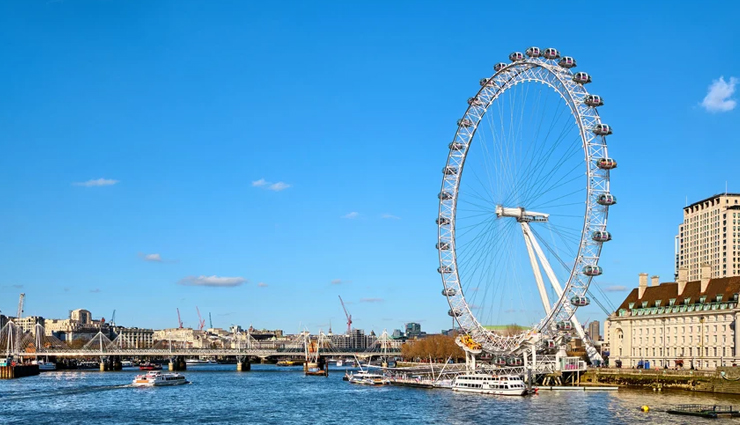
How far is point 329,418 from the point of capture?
2904 inches

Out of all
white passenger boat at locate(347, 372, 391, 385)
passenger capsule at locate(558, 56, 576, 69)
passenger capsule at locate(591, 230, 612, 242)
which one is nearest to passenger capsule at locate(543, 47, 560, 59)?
passenger capsule at locate(558, 56, 576, 69)

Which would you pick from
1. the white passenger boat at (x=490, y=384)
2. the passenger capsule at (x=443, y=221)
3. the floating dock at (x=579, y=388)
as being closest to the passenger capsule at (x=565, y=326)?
the white passenger boat at (x=490, y=384)

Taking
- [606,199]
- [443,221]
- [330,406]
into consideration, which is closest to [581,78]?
[606,199]

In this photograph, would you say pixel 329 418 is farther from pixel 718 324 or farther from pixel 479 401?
pixel 718 324

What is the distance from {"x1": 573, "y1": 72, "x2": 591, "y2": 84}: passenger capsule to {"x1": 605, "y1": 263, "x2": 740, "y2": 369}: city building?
28264 millimetres

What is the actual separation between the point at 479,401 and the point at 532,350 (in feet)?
53.5

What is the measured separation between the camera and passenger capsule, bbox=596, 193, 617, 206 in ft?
276

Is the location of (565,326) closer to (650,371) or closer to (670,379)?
(670,379)

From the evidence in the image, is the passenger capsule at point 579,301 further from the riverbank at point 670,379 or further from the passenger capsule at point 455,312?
the passenger capsule at point 455,312

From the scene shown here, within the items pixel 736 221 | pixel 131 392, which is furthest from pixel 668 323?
pixel 736 221

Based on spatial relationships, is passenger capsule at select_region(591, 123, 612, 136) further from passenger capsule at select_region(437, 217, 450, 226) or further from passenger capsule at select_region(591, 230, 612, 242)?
passenger capsule at select_region(437, 217, 450, 226)

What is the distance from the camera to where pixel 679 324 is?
340ft

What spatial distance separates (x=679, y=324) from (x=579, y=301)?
22451 mm

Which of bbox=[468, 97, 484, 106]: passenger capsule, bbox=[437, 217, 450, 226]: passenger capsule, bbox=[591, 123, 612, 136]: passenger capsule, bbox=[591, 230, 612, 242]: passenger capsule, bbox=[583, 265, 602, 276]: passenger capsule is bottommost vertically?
bbox=[583, 265, 602, 276]: passenger capsule
